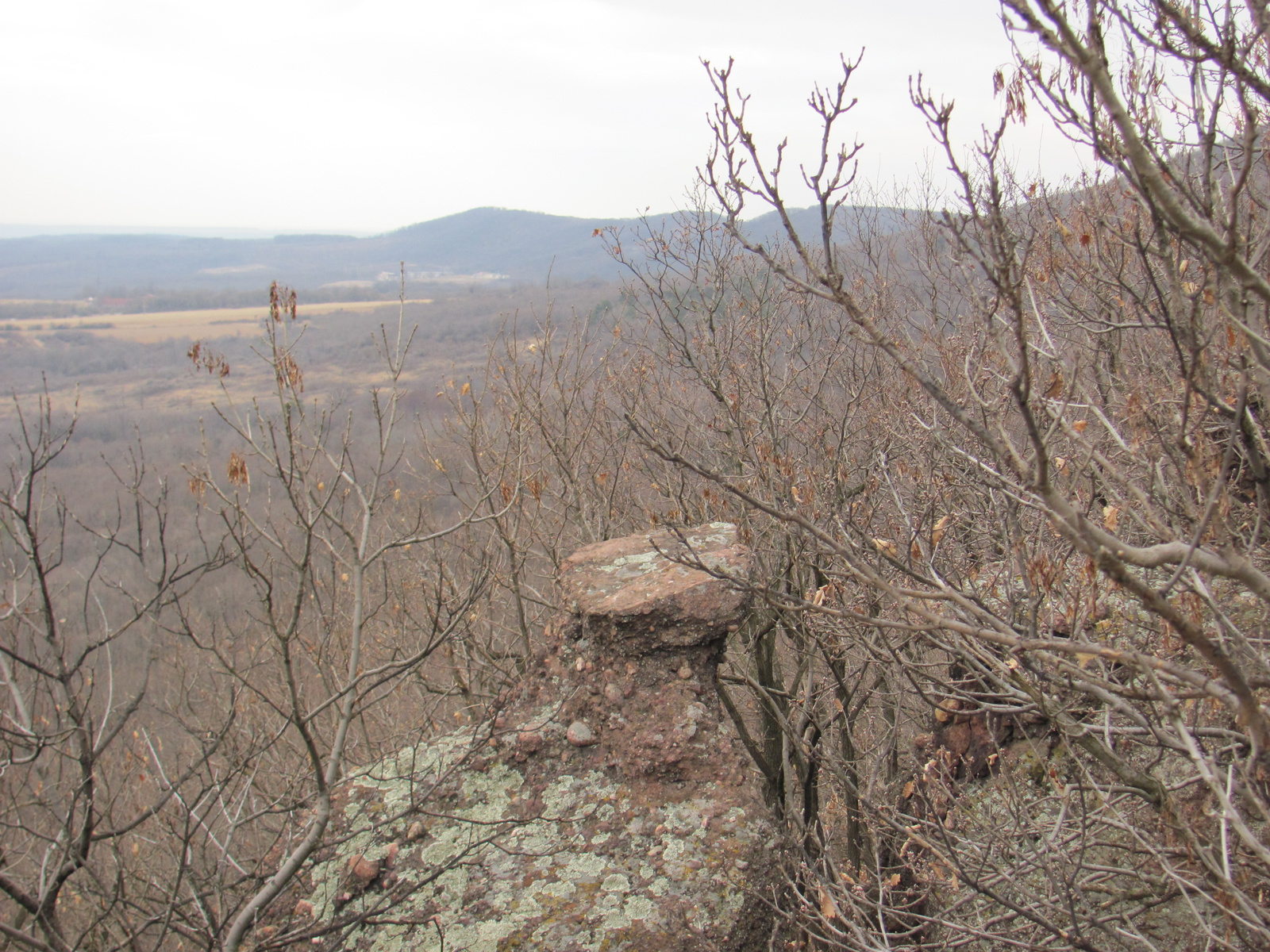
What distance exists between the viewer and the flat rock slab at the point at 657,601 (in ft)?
14.1

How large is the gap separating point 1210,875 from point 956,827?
A: 7.48 feet

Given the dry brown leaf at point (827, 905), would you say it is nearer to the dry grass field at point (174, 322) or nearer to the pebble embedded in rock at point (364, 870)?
the pebble embedded in rock at point (364, 870)

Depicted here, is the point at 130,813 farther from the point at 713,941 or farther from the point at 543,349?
the point at 713,941

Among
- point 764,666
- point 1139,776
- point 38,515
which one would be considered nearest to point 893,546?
point 1139,776

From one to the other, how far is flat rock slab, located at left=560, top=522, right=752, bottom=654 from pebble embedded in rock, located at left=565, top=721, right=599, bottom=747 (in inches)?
19.5

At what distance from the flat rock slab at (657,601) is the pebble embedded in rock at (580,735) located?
0.50 meters

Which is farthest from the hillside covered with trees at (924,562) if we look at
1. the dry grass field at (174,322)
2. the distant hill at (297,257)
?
the distant hill at (297,257)

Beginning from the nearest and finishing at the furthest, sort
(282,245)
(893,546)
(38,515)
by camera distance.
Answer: (893,546) → (38,515) → (282,245)

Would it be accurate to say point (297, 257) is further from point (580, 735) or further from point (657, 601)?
point (580, 735)

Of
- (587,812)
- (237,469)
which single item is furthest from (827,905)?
(237,469)

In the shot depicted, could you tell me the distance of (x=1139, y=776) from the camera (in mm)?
3189

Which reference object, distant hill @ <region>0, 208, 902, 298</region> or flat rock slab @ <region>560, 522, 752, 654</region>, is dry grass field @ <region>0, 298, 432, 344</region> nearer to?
distant hill @ <region>0, 208, 902, 298</region>

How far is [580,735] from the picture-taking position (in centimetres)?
392

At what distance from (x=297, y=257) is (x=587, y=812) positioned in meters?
192
